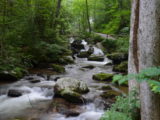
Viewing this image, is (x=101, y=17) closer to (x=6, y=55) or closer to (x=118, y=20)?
(x=118, y=20)

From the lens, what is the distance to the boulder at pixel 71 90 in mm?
5793

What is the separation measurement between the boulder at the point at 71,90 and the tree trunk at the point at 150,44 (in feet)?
11.3

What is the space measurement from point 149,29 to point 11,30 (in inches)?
306

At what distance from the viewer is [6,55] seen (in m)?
8.12

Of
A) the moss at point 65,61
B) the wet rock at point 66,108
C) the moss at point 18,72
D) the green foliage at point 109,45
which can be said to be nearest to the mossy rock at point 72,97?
the wet rock at point 66,108

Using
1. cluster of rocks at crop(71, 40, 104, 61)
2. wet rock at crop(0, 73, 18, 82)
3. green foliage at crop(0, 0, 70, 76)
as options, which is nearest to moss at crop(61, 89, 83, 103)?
wet rock at crop(0, 73, 18, 82)

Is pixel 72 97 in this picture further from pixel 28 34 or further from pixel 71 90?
pixel 28 34

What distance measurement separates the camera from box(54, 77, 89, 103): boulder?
5.79 metres

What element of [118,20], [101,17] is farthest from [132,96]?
[101,17]

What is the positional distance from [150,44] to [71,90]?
4.25 metres

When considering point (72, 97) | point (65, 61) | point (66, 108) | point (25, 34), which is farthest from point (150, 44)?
point (65, 61)

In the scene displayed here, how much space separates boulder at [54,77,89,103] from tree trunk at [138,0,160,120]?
343 cm

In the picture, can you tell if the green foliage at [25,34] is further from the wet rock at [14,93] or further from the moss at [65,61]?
the wet rock at [14,93]

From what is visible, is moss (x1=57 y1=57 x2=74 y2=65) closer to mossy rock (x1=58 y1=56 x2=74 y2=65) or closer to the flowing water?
mossy rock (x1=58 y1=56 x2=74 y2=65)
